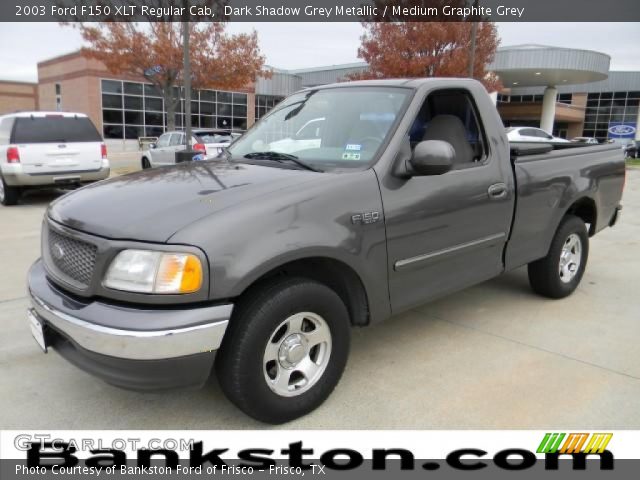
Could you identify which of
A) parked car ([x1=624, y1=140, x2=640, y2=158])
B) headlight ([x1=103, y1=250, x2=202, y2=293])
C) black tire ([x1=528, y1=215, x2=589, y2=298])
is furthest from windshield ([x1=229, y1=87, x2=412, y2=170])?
parked car ([x1=624, y1=140, x2=640, y2=158])

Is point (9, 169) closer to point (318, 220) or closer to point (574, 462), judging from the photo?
point (318, 220)

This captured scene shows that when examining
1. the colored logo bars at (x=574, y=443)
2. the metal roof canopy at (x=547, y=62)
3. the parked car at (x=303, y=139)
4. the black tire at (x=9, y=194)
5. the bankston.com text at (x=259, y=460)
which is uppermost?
the metal roof canopy at (x=547, y=62)

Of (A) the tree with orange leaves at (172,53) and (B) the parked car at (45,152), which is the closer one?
(B) the parked car at (45,152)

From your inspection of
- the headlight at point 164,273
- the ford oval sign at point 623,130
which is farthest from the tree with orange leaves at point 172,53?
the ford oval sign at point 623,130

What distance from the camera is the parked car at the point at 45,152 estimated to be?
32.1ft

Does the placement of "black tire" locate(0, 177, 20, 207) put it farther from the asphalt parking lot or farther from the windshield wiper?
the windshield wiper

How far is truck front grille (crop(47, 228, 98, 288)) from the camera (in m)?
2.58

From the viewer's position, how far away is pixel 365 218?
2.96 metres

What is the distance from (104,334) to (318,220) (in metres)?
1.15

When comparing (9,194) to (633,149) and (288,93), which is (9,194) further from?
Result: (633,149)

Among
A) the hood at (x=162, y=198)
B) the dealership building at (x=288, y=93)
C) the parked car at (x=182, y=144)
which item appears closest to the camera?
the hood at (x=162, y=198)

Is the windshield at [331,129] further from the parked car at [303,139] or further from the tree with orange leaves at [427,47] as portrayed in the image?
the tree with orange leaves at [427,47]

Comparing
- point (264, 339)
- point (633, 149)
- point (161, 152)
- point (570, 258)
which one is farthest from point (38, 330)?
point (633, 149)

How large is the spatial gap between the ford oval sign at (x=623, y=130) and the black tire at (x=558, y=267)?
46022mm
